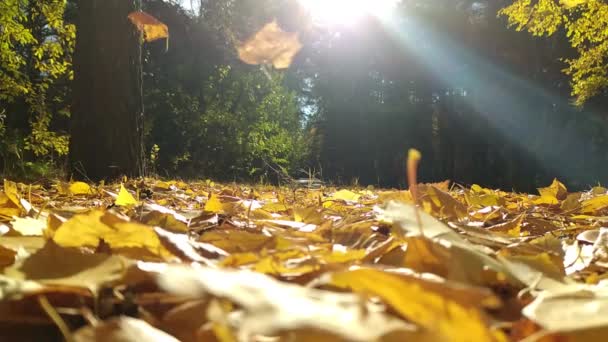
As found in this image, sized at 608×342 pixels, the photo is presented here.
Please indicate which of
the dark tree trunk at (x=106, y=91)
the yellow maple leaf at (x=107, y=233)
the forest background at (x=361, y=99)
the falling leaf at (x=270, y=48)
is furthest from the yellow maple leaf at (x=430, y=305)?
the forest background at (x=361, y=99)

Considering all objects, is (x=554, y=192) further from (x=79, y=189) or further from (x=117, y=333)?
(x=117, y=333)

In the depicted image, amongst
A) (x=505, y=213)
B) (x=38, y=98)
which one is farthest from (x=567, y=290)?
(x=38, y=98)

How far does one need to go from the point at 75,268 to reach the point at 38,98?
31.9ft

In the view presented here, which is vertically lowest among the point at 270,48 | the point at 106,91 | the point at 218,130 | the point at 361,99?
the point at 218,130

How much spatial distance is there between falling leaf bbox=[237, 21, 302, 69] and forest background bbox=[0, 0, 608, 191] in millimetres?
6803

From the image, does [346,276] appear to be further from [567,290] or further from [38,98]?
[38,98]

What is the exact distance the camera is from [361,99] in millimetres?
17453

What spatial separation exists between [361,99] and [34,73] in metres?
10.3

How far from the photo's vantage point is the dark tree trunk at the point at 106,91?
3.20 meters

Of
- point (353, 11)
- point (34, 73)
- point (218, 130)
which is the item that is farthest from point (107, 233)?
point (353, 11)

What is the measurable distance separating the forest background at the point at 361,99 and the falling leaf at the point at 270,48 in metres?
6.80

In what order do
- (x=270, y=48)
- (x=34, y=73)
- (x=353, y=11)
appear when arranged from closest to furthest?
1. (x=270, y=48)
2. (x=34, y=73)
3. (x=353, y=11)

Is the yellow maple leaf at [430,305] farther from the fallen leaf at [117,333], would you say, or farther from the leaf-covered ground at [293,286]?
the fallen leaf at [117,333]

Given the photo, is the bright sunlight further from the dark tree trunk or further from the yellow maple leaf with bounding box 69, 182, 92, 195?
the yellow maple leaf with bounding box 69, 182, 92, 195
